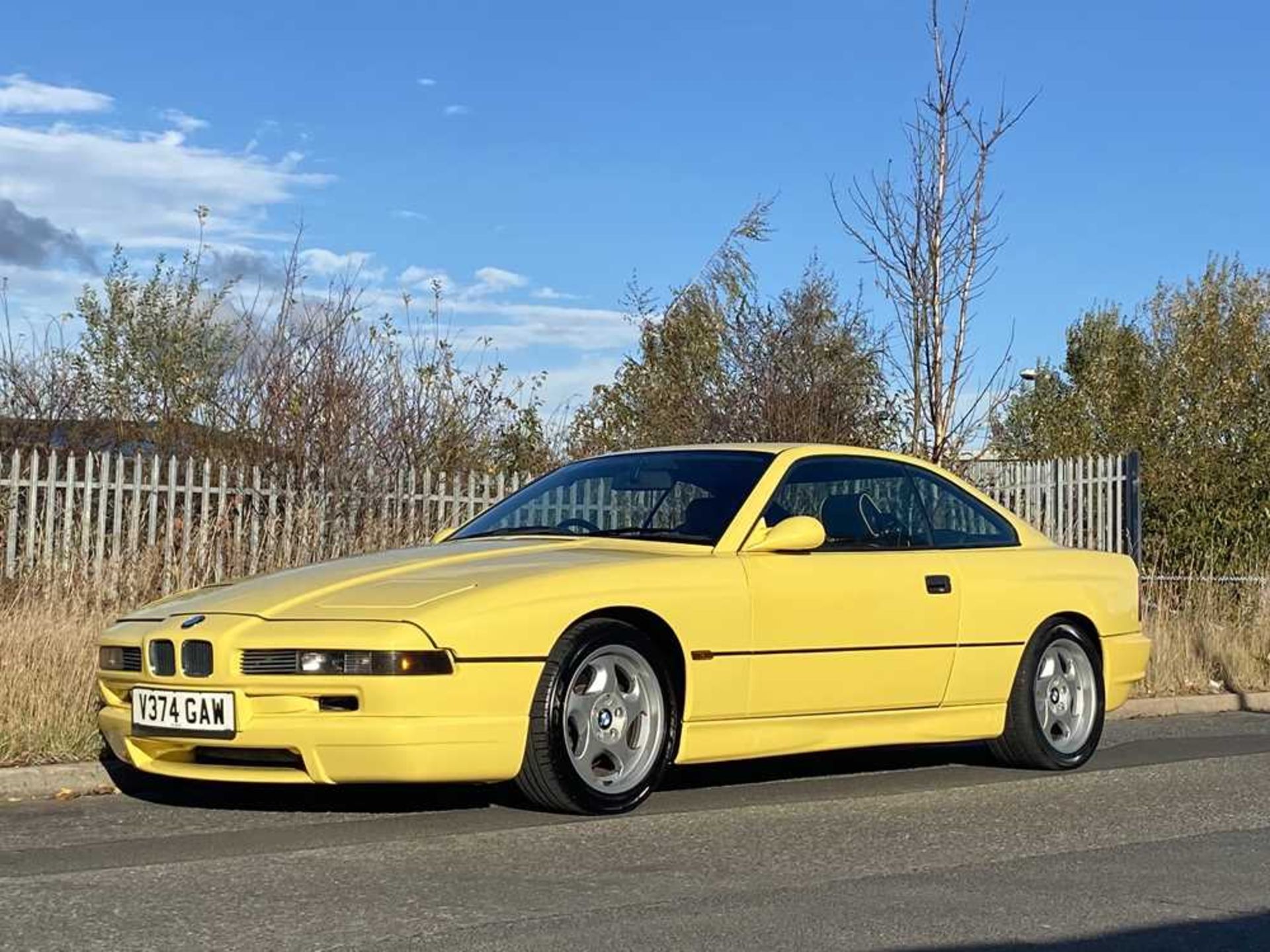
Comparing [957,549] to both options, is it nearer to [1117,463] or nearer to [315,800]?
[315,800]

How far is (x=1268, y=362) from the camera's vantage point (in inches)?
1113

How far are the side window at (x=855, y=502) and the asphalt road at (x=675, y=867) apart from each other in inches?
43.3

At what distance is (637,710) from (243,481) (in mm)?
8533

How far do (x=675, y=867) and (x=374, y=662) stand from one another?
4.33 feet

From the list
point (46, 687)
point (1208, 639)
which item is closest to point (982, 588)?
point (46, 687)

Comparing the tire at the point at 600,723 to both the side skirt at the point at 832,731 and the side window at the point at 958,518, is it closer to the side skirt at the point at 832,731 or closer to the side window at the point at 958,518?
the side skirt at the point at 832,731

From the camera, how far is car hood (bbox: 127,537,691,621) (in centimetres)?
655

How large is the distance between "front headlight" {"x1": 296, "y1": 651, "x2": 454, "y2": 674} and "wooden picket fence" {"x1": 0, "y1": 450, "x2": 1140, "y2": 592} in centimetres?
579

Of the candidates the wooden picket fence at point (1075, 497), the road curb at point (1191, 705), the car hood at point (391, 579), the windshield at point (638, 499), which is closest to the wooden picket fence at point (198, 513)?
the windshield at point (638, 499)

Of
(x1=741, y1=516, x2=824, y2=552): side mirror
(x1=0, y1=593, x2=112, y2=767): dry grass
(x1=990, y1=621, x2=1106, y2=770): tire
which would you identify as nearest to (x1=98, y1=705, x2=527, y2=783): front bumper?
(x1=741, y1=516, x2=824, y2=552): side mirror

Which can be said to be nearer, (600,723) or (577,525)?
(600,723)

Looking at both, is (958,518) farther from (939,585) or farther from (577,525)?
(577,525)

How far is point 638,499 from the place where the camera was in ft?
26.0

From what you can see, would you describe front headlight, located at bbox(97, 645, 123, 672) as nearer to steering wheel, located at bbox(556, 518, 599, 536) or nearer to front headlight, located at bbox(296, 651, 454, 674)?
front headlight, located at bbox(296, 651, 454, 674)
